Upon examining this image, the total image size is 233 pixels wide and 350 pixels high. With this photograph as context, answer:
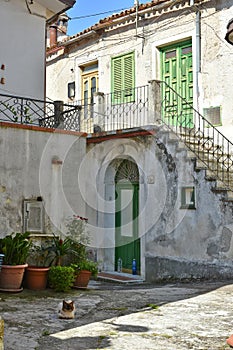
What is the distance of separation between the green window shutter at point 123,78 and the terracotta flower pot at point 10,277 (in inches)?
307

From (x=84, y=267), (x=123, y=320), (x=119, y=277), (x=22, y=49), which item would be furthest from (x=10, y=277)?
(x=22, y=49)

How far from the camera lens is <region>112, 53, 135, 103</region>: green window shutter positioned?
15.3 meters

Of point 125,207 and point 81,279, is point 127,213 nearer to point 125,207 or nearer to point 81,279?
point 125,207

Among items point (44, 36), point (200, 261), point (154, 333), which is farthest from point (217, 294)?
point (44, 36)

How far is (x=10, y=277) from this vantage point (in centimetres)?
871

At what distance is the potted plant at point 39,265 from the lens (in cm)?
908

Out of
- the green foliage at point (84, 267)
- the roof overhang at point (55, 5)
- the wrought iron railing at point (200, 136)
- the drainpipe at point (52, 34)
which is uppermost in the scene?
the drainpipe at point (52, 34)

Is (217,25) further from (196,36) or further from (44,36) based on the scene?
(44,36)

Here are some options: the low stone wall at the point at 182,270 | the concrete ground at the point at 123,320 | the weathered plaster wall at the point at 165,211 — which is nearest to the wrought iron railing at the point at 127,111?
the weathered plaster wall at the point at 165,211

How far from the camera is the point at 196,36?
13383 mm

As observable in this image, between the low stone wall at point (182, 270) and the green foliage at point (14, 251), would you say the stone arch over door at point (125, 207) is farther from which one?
the green foliage at point (14, 251)

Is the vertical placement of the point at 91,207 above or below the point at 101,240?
above

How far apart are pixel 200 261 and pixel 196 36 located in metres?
6.28

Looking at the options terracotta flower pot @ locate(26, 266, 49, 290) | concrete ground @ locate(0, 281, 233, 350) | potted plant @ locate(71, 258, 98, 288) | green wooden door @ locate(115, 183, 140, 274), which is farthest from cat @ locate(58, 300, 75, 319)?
green wooden door @ locate(115, 183, 140, 274)
